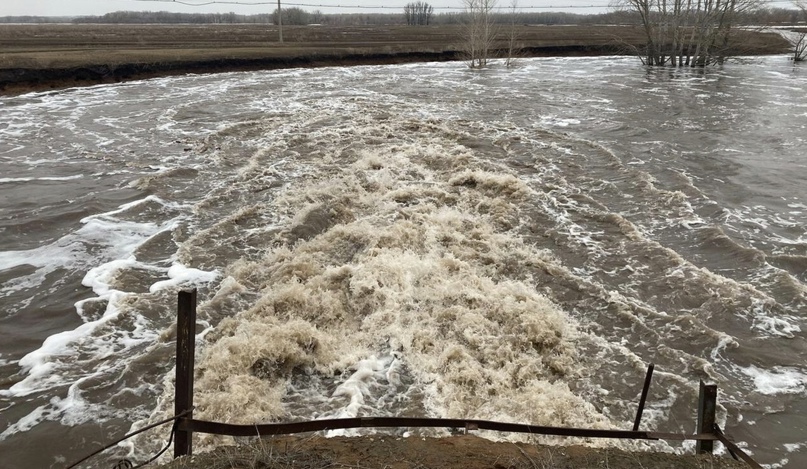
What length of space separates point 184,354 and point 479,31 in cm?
4221

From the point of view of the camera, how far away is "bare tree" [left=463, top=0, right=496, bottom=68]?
37.2 metres

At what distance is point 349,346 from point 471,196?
634 cm

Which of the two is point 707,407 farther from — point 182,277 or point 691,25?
point 691,25

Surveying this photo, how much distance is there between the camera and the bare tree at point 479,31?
122 feet

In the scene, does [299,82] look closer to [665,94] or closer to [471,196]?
[665,94]

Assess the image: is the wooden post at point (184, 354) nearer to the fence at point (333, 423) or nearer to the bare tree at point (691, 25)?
the fence at point (333, 423)

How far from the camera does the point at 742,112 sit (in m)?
21.8

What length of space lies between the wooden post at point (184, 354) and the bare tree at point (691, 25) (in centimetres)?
4045

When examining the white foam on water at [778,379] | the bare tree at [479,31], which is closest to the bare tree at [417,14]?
the bare tree at [479,31]

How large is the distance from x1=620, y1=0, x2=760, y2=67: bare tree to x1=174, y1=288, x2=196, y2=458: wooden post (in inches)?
1593

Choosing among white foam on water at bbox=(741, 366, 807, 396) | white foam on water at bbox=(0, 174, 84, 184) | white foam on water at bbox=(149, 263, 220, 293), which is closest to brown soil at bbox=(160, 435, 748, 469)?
white foam on water at bbox=(741, 366, 807, 396)

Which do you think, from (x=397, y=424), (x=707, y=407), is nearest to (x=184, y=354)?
(x=397, y=424)

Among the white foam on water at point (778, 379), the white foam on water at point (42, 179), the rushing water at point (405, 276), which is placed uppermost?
the white foam on water at point (42, 179)

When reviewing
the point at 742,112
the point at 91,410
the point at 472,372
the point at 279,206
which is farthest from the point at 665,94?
the point at 91,410
